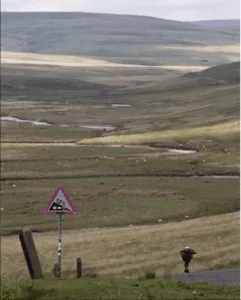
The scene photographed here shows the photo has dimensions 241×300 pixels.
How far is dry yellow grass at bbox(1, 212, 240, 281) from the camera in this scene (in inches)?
1180

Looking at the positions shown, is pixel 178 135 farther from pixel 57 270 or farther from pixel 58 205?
pixel 58 205

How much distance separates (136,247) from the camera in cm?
3456

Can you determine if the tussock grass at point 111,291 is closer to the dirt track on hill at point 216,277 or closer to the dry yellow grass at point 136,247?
→ the dirt track on hill at point 216,277

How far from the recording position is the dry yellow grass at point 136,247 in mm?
29969

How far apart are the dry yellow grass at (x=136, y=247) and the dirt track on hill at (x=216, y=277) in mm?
3259

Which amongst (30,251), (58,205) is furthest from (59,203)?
(30,251)

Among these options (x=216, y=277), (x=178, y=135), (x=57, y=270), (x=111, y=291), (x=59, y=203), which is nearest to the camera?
(x=111, y=291)

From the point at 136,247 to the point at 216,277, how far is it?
11830 millimetres

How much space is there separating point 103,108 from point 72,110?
6.72 m

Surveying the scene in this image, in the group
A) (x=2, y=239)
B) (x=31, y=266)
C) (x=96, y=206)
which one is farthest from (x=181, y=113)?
(x=31, y=266)

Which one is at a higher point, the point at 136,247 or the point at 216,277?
the point at 136,247

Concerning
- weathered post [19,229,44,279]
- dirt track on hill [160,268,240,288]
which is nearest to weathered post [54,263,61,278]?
weathered post [19,229,44,279]

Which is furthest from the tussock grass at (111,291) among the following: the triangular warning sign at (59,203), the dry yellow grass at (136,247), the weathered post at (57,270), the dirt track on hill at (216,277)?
the dry yellow grass at (136,247)

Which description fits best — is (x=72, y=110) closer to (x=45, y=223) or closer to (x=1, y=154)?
(x=1, y=154)
